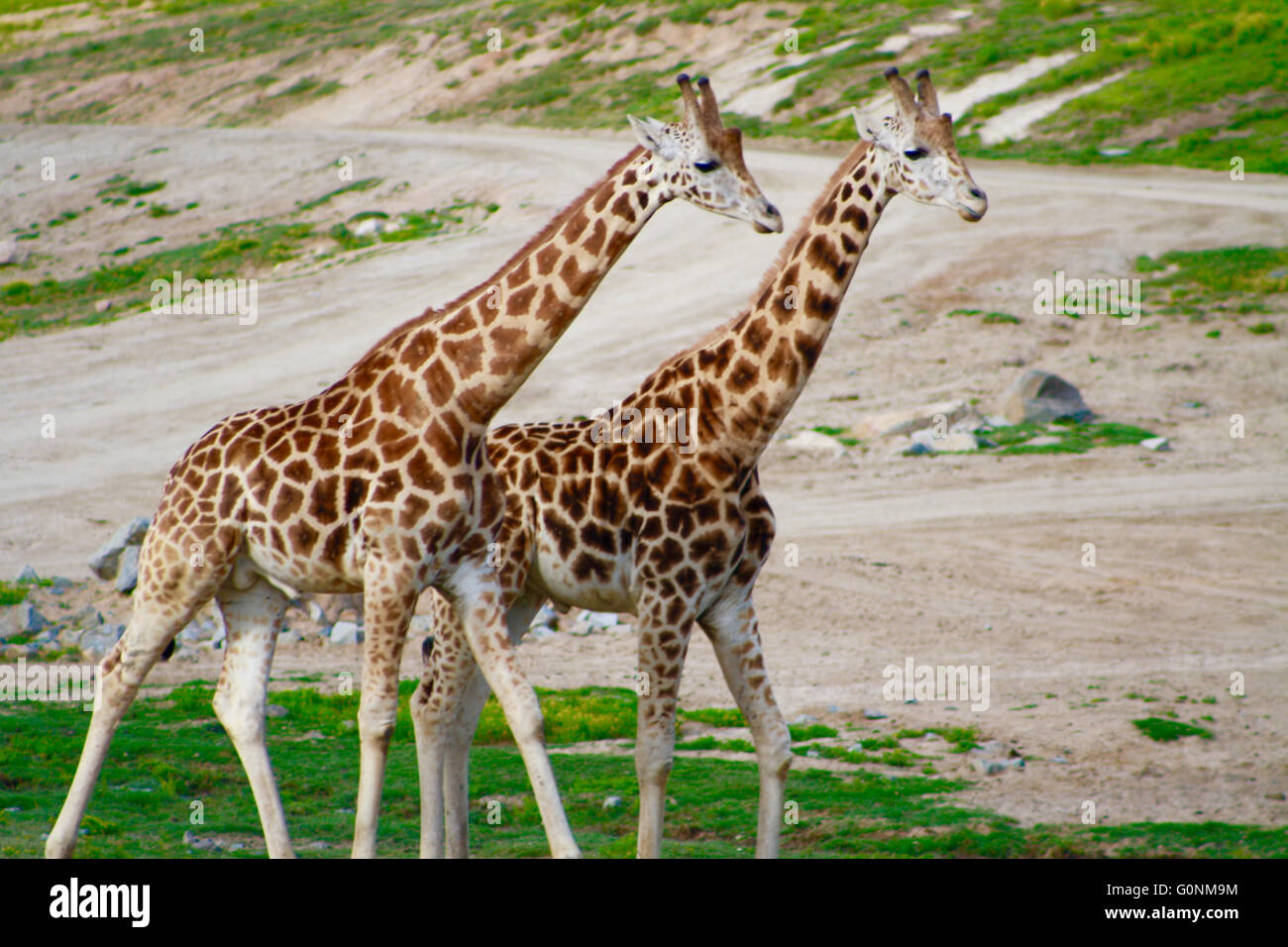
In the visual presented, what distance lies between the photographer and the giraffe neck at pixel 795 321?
37.1 feet

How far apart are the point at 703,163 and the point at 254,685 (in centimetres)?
471

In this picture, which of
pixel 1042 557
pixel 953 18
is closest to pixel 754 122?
pixel 953 18

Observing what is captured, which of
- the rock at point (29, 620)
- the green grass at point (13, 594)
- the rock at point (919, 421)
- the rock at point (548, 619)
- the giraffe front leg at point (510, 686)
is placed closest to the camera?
the giraffe front leg at point (510, 686)

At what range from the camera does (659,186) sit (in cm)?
1045

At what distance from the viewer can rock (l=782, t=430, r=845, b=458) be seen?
28.4 metres

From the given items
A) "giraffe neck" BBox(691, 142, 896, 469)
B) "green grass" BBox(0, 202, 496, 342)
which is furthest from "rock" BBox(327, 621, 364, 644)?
"green grass" BBox(0, 202, 496, 342)

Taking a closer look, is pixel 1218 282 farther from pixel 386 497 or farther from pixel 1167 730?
pixel 386 497

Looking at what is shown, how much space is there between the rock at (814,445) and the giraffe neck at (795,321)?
55.7 feet

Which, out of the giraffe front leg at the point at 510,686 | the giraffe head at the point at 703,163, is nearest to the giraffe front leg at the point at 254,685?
the giraffe front leg at the point at 510,686

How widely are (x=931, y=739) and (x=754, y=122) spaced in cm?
4137

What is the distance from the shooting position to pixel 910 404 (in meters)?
30.1

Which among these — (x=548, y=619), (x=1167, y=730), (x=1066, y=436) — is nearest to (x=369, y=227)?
(x=1066, y=436)

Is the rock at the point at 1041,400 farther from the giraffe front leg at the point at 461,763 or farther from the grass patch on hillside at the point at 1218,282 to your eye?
the giraffe front leg at the point at 461,763

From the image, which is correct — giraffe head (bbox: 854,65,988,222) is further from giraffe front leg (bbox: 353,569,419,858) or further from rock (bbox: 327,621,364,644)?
rock (bbox: 327,621,364,644)
